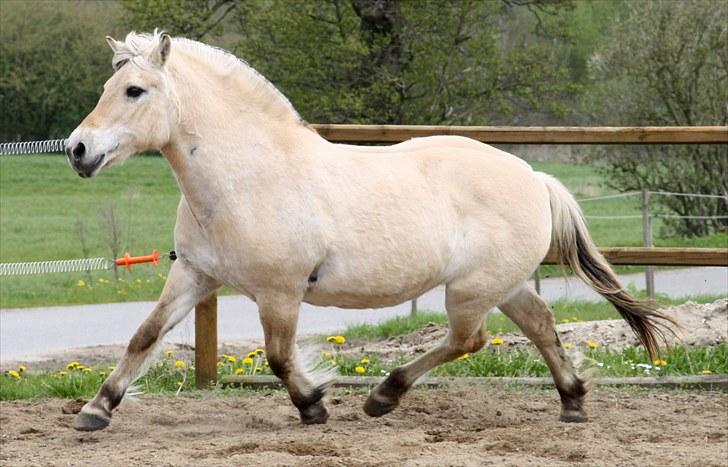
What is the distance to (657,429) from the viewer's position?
548 cm

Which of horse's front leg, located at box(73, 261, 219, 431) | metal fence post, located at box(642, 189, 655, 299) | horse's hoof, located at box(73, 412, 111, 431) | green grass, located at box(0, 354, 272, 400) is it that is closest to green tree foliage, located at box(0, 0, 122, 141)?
metal fence post, located at box(642, 189, 655, 299)

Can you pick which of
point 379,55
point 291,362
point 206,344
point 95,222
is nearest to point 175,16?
point 379,55

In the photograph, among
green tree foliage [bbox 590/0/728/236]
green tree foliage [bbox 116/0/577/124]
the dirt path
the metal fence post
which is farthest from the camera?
green tree foliage [bbox 590/0/728/236]

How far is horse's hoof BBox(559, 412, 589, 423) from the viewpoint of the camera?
18.7 ft

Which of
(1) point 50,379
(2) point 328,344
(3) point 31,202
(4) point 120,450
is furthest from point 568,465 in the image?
(3) point 31,202

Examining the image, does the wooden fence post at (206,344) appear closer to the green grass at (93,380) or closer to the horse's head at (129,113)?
the green grass at (93,380)

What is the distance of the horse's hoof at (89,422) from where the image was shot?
16.9 feet

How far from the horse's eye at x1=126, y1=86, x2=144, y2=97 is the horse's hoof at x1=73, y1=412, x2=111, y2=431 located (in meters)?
1.52

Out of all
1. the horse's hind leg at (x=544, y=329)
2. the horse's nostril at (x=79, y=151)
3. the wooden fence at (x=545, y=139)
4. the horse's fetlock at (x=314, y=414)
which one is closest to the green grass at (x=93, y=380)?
the wooden fence at (x=545, y=139)

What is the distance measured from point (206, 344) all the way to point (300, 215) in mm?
1964

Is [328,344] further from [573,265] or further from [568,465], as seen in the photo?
[568,465]

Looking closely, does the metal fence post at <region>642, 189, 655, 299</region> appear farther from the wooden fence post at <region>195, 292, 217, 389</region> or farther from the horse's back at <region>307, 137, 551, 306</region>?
the horse's back at <region>307, 137, 551, 306</region>

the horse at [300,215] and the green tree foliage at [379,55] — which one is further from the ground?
the green tree foliage at [379,55]

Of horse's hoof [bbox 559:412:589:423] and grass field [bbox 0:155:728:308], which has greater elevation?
grass field [bbox 0:155:728:308]
